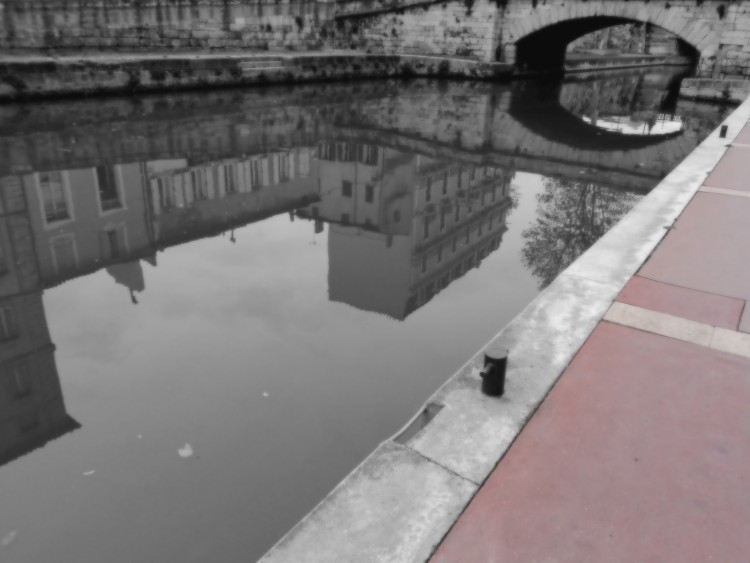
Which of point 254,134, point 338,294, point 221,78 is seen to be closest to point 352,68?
point 221,78

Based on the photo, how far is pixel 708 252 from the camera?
197 inches

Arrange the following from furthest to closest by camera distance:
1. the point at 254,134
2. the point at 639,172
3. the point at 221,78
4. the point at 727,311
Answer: the point at 221,78 < the point at 254,134 < the point at 639,172 < the point at 727,311

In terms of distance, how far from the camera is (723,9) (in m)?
21.8

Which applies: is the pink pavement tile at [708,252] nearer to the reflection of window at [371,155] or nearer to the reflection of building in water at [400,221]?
the reflection of building in water at [400,221]

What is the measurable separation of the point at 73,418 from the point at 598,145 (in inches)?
465

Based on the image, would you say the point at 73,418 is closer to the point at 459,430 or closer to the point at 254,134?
the point at 459,430

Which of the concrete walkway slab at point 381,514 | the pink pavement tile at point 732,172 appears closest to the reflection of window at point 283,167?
the pink pavement tile at point 732,172

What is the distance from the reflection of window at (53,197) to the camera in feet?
23.6

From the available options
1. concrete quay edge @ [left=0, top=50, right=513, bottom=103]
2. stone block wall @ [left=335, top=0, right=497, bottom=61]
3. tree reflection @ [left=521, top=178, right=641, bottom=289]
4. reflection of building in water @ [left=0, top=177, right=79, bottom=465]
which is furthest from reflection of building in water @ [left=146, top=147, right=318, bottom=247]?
stone block wall @ [left=335, top=0, right=497, bottom=61]

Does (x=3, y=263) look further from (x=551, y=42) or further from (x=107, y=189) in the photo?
(x=551, y=42)

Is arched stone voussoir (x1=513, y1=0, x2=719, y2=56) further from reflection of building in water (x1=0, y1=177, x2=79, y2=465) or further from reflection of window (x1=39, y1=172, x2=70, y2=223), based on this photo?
reflection of building in water (x1=0, y1=177, x2=79, y2=465)

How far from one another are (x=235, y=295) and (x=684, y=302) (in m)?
Answer: 3.59

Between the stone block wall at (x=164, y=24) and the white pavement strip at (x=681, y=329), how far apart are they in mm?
17980

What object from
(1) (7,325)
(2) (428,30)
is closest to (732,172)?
(1) (7,325)
